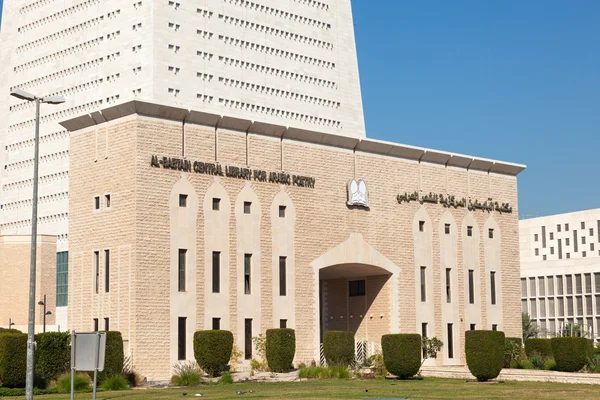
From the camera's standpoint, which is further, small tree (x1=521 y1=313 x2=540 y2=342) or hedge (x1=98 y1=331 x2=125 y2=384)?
small tree (x1=521 y1=313 x2=540 y2=342)

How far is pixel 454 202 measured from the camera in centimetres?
6425

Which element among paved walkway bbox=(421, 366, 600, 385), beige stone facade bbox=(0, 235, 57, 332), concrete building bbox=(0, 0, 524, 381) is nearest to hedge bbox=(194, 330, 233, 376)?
concrete building bbox=(0, 0, 524, 381)

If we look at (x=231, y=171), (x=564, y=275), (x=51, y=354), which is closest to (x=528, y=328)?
(x=564, y=275)

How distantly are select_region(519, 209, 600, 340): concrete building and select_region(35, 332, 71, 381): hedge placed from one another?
283ft

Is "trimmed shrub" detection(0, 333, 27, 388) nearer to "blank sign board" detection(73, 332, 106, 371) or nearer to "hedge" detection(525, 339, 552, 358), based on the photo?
"blank sign board" detection(73, 332, 106, 371)

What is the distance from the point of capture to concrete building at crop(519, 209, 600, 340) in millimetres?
127375

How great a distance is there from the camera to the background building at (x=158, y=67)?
107 metres

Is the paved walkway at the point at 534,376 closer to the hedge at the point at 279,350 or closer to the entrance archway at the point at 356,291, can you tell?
the hedge at the point at 279,350

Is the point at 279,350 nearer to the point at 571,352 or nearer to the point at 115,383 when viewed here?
the point at 115,383

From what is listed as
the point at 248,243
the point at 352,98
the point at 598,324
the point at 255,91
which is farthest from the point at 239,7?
the point at 248,243

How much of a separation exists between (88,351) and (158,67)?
81.6m

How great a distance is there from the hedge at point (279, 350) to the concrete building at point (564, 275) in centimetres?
7598

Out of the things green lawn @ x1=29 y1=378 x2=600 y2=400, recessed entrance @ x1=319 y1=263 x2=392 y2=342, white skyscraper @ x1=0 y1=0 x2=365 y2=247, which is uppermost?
white skyscraper @ x1=0 y1=0 x2=365 y2=247

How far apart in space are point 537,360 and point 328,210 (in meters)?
14.5
